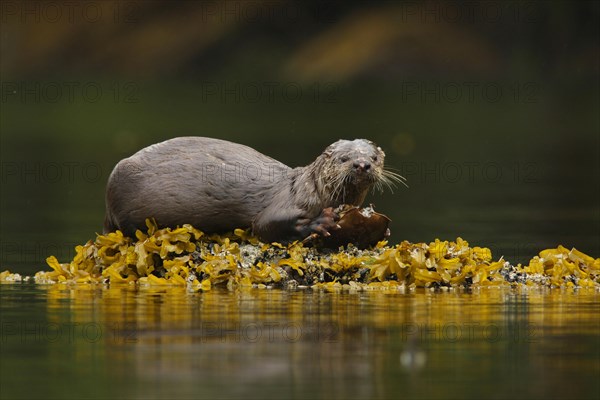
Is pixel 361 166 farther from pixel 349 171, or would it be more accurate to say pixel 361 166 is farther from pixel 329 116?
pixel 329 116

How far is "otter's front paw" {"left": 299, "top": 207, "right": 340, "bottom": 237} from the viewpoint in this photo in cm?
1446

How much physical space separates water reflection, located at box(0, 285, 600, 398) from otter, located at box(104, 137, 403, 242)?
1.21m

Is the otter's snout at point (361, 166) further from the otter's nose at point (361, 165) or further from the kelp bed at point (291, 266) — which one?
the kelp bed at point (291, 266)

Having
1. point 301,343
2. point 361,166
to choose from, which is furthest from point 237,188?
point 301,343

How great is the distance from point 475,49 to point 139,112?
12247mm

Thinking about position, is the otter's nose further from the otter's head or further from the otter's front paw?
the otter's front paw

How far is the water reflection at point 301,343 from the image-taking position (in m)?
9.44

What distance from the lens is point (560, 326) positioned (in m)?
11.6

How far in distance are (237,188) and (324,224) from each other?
3.40 feet

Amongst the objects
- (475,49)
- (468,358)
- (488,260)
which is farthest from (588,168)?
(475,49)

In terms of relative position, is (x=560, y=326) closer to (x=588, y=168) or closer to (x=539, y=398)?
(x=539, y=398)

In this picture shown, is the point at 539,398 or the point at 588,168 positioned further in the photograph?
the point at 588,168

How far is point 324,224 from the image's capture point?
14.5m

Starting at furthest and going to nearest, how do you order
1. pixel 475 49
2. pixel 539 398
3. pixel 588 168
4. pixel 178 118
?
pixel 475 49
pixel 178 118
pixel 588 168
pixel 539 398
